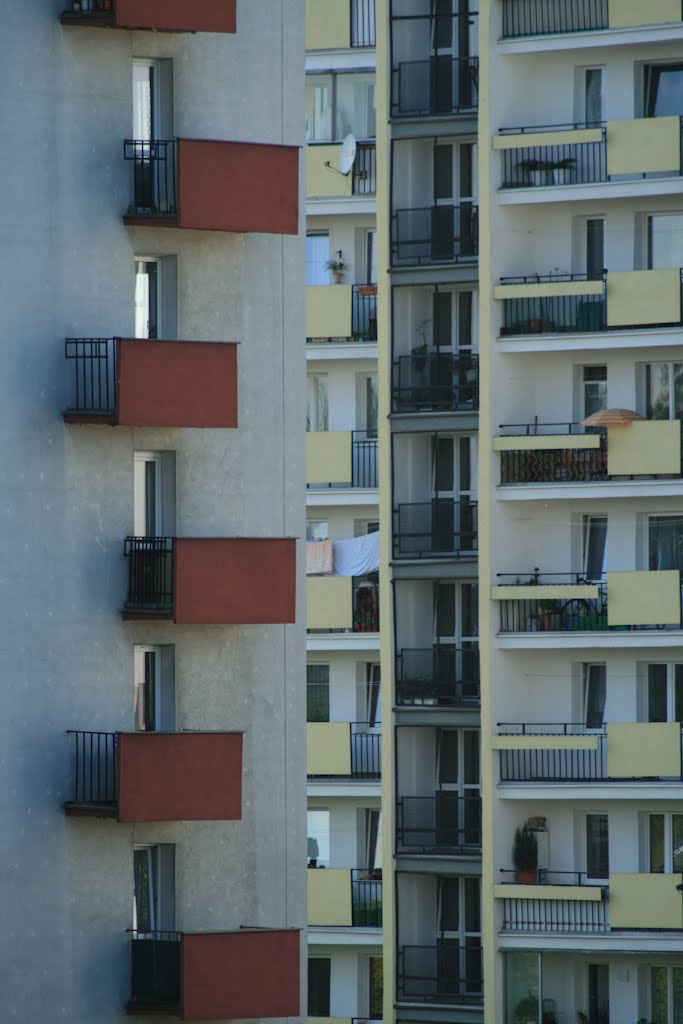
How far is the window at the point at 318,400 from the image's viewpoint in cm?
6188

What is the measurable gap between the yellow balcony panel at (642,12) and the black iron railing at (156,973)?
979 inches

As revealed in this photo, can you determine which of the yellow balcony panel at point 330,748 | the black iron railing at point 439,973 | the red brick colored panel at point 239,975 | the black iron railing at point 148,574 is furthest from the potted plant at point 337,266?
the red brick colored panel at point 239,975

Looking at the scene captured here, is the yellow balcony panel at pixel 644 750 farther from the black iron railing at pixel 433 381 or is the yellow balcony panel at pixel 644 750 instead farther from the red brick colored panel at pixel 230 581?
the red brick colored panel at pixel 230 581

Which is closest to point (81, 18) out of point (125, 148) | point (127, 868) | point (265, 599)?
point (125, 148)

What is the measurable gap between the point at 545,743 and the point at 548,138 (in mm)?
12557

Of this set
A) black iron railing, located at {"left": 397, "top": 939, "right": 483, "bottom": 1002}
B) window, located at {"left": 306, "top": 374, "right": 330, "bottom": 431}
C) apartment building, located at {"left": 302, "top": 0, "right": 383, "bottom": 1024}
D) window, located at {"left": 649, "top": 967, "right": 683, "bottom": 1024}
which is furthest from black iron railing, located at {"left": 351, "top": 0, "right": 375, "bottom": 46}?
window, located at {"left": 649, "top": 967, "right": 683, "bottom": 1024}

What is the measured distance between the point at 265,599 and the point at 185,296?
4.87 meters

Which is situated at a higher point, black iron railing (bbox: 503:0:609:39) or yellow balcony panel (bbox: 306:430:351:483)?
black iron railing (bbox: 503:0:609:39)

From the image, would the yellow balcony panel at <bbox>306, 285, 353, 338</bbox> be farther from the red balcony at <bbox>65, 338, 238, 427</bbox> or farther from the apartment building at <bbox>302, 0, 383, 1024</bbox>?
the red balcony at <bbox>65, 338, 238, 427</bbox>

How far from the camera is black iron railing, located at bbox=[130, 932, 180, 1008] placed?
3991 centimetres

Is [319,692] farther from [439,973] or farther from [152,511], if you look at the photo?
[152,511]

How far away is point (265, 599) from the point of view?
134 ft

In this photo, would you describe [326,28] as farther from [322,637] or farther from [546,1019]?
[546,1019]

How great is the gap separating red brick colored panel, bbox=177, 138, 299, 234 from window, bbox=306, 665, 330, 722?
21115 millimetres
